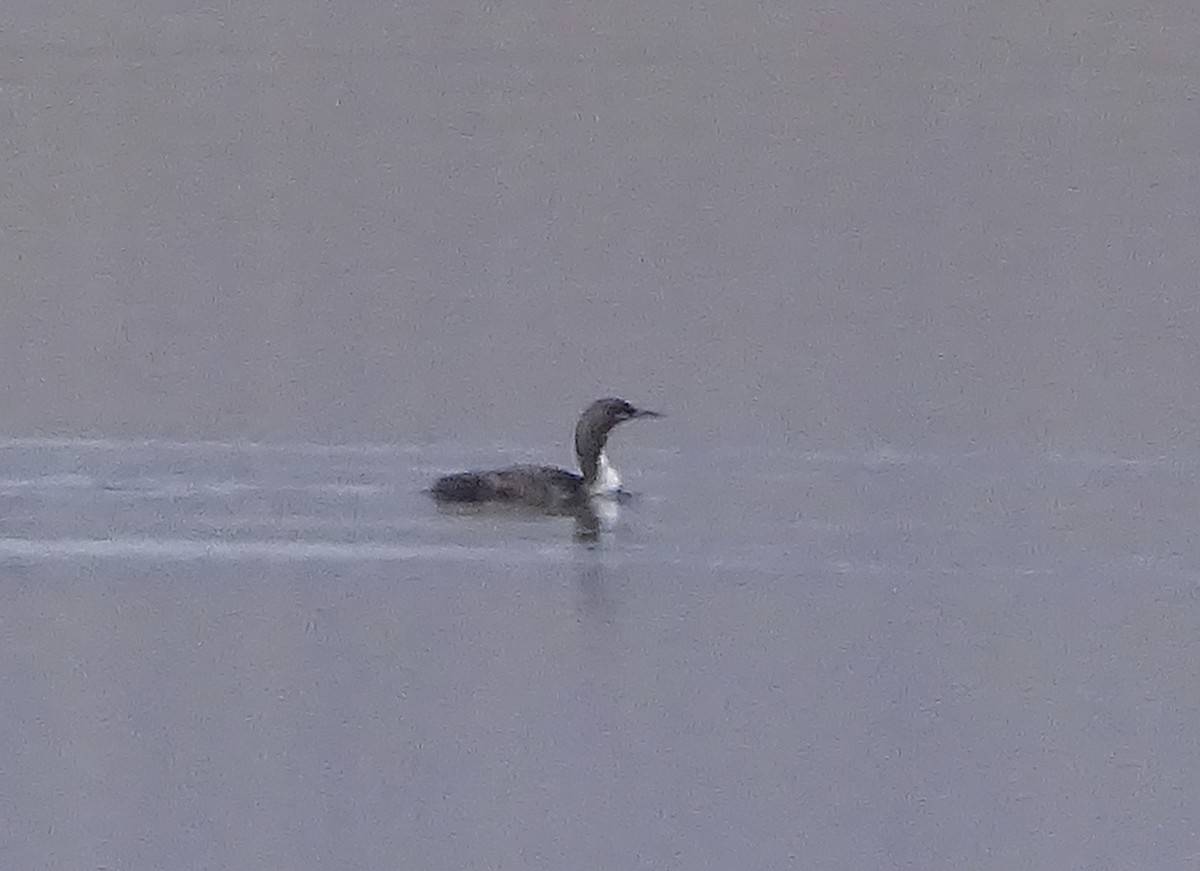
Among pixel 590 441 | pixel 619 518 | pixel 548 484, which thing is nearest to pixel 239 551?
pixel 548 484

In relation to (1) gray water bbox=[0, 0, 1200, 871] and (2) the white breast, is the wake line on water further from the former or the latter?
(2) the white breast

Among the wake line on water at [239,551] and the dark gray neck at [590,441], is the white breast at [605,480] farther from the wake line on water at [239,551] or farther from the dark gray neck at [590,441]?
the wake line on water at [239,551]

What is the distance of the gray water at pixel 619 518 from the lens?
7906 millimetres

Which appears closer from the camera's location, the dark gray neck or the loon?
the loon

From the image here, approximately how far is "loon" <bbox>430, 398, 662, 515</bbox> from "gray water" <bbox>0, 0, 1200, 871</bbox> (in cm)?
9

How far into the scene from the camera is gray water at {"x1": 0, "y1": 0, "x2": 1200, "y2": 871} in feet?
25.9

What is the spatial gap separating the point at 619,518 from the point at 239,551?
112cm

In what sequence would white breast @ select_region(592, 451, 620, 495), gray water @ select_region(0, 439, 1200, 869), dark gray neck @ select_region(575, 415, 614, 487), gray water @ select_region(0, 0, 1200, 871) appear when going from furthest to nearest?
dark gray neck @ select_region(575, 415, 614, 487) → white breast @ select_region(592, 451, 620, 495) → gray water @ select_region(0, 0, 1200, 871) → gray water @ select_region(0, 439, 1200, 869)

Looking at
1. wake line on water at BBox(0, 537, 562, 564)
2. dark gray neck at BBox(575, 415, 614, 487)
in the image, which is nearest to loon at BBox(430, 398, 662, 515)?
dark gray neck at BBox(575, 415, 614, 487)

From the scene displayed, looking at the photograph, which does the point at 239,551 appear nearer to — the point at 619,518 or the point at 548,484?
the point at 548,484

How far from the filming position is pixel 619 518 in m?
10.4

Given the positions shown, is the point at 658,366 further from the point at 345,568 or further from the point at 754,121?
the point at 754,121

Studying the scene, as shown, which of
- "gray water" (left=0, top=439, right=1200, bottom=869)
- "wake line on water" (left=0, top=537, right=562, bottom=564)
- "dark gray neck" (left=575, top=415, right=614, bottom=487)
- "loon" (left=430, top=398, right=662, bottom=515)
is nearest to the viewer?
"gray water" (left=0, top=439, right=1200, bottom=869)

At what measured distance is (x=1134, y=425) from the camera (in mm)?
11562
